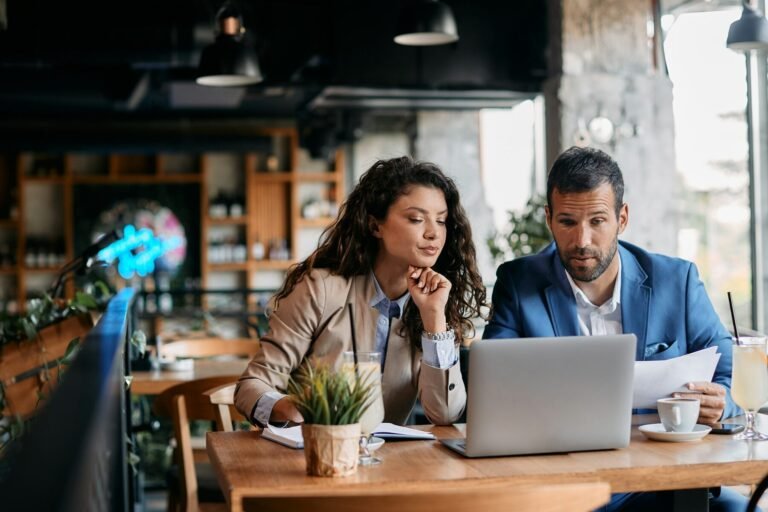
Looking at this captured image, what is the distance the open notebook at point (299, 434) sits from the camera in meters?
2.09

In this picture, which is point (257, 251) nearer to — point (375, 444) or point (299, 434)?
point (299, 434)

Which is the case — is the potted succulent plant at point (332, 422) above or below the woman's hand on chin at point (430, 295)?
below

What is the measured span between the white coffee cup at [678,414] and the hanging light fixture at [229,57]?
3.79 m

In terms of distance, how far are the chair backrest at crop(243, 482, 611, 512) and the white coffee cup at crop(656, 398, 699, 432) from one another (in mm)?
799

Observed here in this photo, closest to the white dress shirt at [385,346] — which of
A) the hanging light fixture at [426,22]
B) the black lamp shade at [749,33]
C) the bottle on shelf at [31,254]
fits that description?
the hanging light fixture at [426,22]

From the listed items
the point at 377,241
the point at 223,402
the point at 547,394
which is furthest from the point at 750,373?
the point at 223,402

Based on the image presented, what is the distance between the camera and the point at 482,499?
4.36 feet

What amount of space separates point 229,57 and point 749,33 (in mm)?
2707

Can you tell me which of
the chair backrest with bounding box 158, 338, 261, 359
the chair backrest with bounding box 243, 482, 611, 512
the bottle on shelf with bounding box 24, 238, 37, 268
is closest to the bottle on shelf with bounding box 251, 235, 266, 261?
the bottle on shelf with bounding box 24, 238, 37, 268

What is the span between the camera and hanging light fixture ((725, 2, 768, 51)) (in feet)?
16.8

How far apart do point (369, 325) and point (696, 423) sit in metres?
0.82

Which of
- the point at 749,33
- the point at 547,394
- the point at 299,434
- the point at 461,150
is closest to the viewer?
the point at 547,394

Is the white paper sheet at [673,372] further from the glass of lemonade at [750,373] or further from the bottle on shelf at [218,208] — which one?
the bottle on shelf at [218,208]

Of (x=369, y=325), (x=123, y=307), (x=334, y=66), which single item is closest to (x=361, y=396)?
(x=369, y=325)
